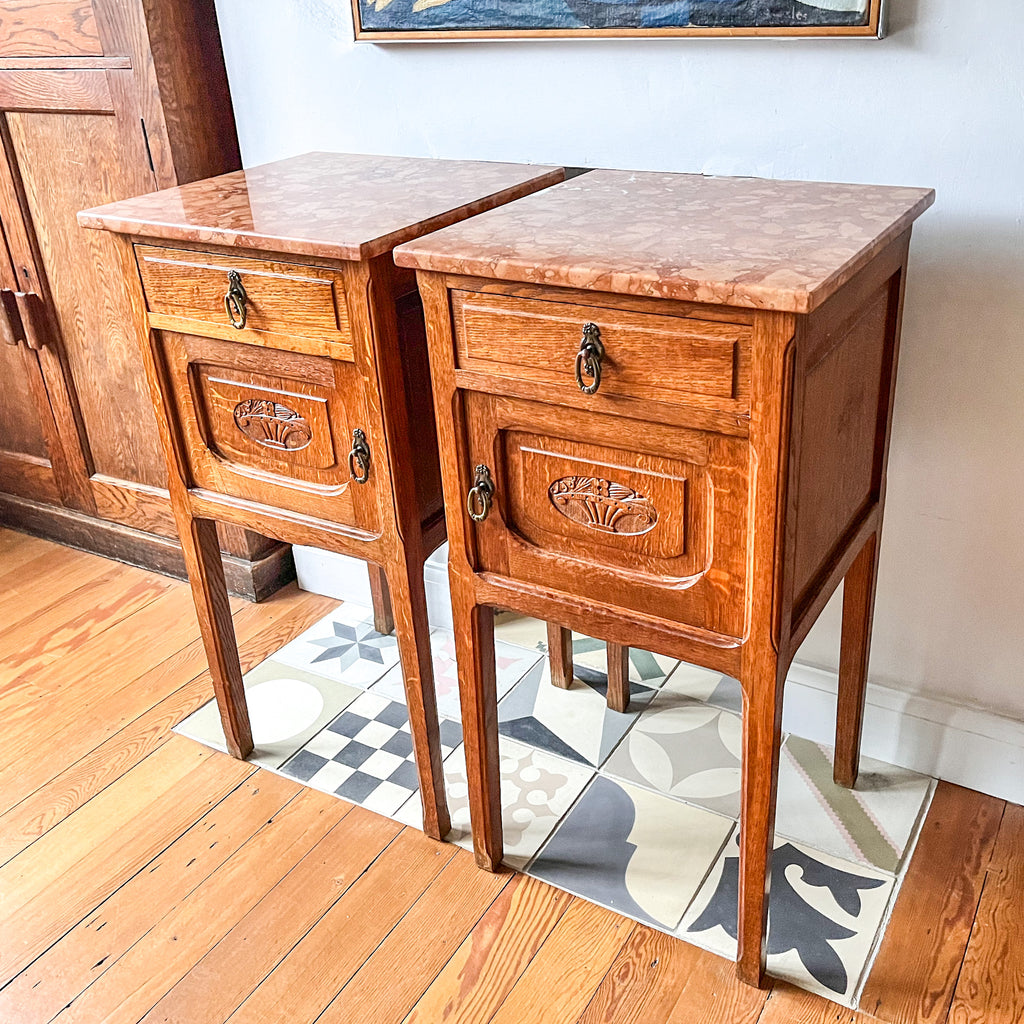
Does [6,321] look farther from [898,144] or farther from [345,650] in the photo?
[898,144]

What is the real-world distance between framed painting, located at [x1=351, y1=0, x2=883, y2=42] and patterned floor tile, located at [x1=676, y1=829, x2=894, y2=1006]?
1143 millimetres

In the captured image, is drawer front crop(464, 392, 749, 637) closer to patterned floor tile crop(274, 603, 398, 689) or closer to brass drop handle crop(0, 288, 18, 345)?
patterned floor tile crop(274, 603, 398, 689)

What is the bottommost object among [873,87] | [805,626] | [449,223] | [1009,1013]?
[1009,1013]

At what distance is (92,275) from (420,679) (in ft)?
3.95

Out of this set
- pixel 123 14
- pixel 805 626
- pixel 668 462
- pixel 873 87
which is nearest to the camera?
pixel 668 462

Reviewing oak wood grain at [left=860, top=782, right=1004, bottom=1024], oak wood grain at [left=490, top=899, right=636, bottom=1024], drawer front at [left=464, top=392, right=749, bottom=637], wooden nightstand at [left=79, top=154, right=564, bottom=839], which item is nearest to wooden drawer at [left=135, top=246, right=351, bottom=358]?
wooden nightstand at [left=79, top=154, right=564, bottom=839]

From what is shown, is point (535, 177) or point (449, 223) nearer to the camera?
point (449, 223)

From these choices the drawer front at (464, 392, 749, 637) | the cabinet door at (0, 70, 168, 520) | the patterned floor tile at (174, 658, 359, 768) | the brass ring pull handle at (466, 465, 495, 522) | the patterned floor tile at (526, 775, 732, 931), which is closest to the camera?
the drawer front at (464, 392, 749, 637)

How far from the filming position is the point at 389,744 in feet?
6.00

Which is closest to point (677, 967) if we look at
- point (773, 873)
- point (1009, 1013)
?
point (773, 873)

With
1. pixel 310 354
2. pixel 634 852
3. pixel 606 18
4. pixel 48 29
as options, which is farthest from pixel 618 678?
pixel 48 29

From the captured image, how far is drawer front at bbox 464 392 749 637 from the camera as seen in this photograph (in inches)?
43.3

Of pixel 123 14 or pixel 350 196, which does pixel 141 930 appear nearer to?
pixel 350 196

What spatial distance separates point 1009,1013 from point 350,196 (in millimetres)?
1365
